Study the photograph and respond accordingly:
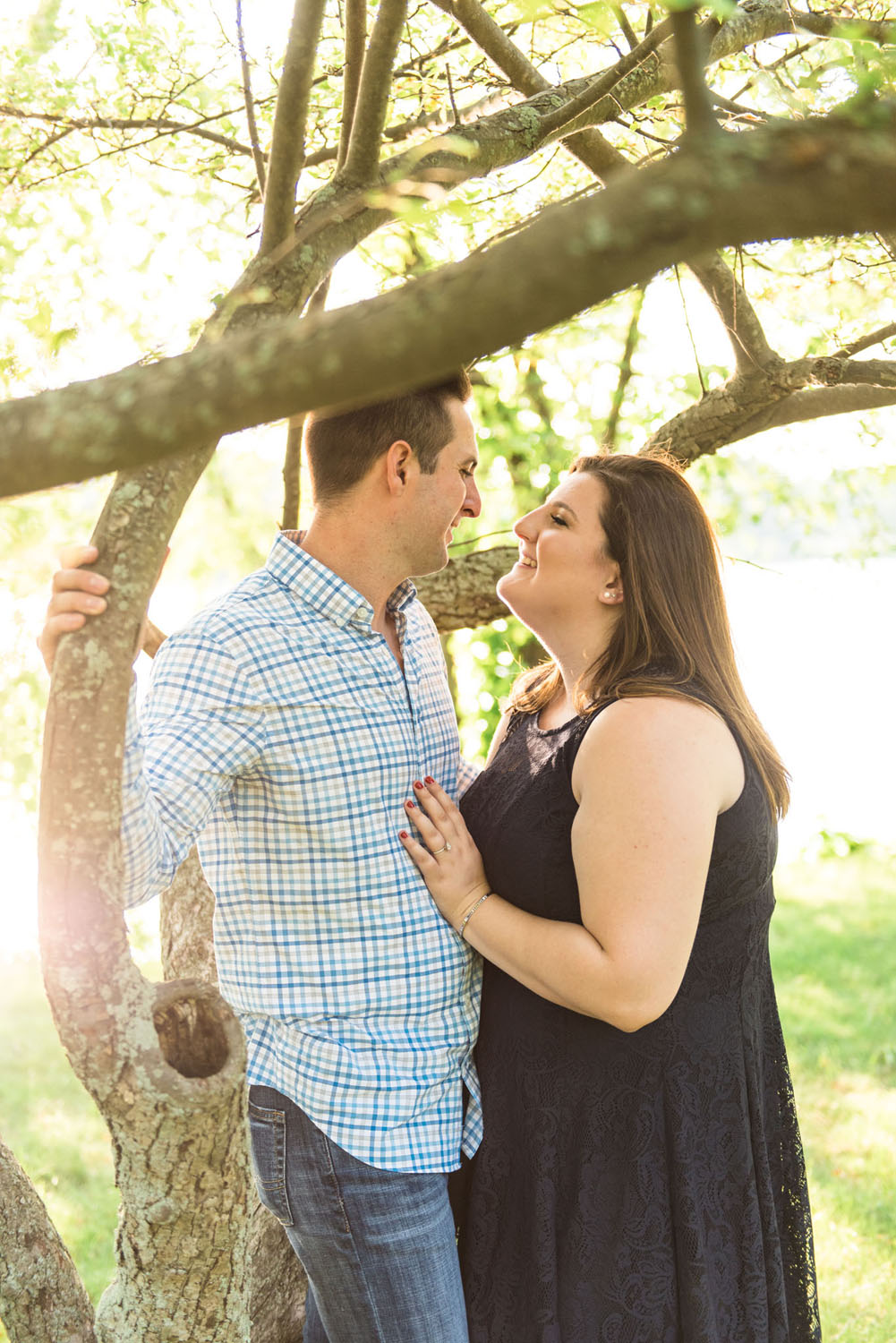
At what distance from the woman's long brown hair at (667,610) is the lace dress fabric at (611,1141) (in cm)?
12

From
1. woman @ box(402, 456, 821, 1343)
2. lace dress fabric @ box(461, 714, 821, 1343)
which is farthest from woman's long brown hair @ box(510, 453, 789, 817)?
lace dress fabric @ box(461, 714, 821, 1343)

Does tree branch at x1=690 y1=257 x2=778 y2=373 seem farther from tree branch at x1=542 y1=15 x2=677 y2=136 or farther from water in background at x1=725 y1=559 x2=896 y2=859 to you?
tree branch at x1=542 y1=15 x2=677 y2=136

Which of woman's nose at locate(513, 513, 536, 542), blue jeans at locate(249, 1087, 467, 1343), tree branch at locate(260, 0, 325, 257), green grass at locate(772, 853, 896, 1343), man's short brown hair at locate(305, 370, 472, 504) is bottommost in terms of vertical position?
green grass at locate(772, 853, 896, 1343)

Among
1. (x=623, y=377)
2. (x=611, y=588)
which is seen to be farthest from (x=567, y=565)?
(x=623, y=377)

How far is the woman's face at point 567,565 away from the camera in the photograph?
102 inches

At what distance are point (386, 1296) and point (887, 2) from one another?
3.39m

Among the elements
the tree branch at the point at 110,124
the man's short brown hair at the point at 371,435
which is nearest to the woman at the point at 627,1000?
the man's short brown hair at the point at 371,435

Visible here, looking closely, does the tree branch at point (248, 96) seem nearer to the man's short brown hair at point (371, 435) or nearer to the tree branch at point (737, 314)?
the man's short brown hair at point (371, 435)

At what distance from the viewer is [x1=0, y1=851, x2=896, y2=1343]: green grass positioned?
440cm

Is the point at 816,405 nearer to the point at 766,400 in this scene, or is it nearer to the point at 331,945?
the point at 766,400

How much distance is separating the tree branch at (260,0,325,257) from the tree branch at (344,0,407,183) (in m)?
0.20

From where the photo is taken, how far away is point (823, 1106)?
571cm

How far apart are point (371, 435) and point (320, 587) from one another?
355 millimetres

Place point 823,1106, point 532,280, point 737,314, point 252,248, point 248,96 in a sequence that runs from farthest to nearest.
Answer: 1. point 823,1106
2. point 252,248
3. point 737,314
4. point 248,96
5. point 532,280
